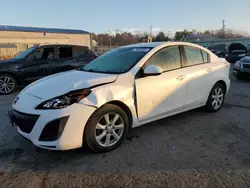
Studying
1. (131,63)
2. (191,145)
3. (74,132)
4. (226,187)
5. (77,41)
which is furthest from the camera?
(77,41)

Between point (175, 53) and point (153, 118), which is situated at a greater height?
point (175, 53)

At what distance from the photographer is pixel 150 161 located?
3064mm

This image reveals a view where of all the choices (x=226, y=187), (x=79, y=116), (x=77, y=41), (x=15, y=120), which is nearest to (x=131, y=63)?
(x=79, y=116)

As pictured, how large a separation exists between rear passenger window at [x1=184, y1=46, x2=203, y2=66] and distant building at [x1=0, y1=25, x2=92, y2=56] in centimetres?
2459

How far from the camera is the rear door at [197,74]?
14.3 ft

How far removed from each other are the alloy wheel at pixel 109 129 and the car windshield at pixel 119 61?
0.76 m

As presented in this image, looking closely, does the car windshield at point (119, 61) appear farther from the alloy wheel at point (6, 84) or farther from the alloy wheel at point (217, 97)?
the alloy wheel at point (6, 84)

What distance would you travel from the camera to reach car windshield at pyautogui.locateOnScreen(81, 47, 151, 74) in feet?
12.4

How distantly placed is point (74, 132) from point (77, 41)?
28.9 m

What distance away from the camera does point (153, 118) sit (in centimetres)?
386

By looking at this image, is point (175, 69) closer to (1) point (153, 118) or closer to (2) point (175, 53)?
(2) point (175, 53)

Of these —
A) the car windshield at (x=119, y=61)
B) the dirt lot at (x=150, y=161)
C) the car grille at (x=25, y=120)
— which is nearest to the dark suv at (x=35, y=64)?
the dirt lot at (x=150, y=161)

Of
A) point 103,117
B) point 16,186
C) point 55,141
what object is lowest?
point 16,186

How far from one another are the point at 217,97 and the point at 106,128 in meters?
2.93
